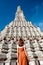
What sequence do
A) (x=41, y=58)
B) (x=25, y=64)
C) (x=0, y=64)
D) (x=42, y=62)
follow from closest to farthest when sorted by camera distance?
1. (x=25, y=64)
2. (x=0, y=64)
3. (x=42, y=62)
4. (x=41, y=58)

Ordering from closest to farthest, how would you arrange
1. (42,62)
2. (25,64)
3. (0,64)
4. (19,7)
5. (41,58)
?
(25,64) → (0,64) → (42,62) → (41,58) → (19,7)

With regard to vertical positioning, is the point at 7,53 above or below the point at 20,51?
above

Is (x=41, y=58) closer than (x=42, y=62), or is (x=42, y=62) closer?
(x=42, y=62)

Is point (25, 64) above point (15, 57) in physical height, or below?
below

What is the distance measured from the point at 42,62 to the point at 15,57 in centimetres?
235

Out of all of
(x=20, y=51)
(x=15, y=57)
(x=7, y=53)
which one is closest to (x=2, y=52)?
(x=7, y=53)

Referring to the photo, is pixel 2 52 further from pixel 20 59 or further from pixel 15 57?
pixel 20 59

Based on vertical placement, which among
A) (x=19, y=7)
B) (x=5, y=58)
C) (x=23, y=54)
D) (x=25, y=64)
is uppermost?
(x=19, y=7)

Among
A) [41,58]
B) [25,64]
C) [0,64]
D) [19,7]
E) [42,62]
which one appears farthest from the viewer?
[19,7]

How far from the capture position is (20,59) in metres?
6.81

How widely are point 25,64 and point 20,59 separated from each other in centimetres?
34

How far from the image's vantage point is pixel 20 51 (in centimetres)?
701

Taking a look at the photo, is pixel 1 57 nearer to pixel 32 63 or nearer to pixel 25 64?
pixel 32 63

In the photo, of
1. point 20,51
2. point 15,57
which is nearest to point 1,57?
point 15,57
